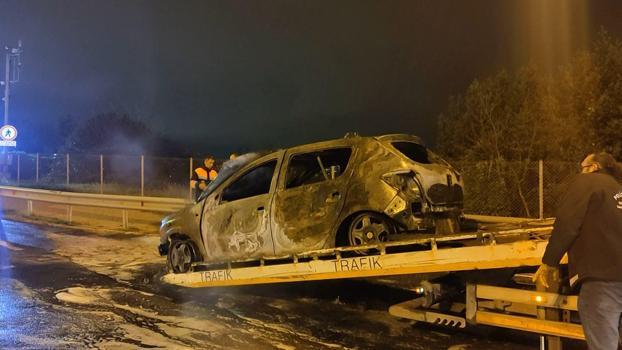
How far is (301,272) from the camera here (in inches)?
233

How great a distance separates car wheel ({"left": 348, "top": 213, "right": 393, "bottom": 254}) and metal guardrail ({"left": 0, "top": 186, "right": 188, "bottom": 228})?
7378 mm

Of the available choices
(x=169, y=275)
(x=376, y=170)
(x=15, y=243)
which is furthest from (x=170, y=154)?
(x=376, y=170)

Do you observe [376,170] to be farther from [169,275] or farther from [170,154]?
[170,154]

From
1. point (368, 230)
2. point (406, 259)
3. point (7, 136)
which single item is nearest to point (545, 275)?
point (406, 259)

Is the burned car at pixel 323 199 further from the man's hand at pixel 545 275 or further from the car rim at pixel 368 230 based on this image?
the man's hand at pixel 545 275

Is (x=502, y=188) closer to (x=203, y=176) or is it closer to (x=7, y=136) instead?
(x=203, y=176)

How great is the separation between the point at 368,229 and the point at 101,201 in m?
11.0

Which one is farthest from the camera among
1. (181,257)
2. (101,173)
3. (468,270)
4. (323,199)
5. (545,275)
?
(101,173)

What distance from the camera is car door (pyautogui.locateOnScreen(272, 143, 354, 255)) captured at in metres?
6.03

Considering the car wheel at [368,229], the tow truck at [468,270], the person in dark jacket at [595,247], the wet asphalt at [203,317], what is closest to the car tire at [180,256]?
the wet asphalt at [203,317]

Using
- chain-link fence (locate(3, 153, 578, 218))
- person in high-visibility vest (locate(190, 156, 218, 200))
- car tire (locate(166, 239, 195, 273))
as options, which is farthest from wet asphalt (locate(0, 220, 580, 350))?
chain-link fence (locate(3, 153, 578, 218))

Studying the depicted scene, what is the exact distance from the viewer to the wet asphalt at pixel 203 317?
5.43 m

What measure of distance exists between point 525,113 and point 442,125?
3646 mm

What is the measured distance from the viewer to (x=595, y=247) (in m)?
3.43
